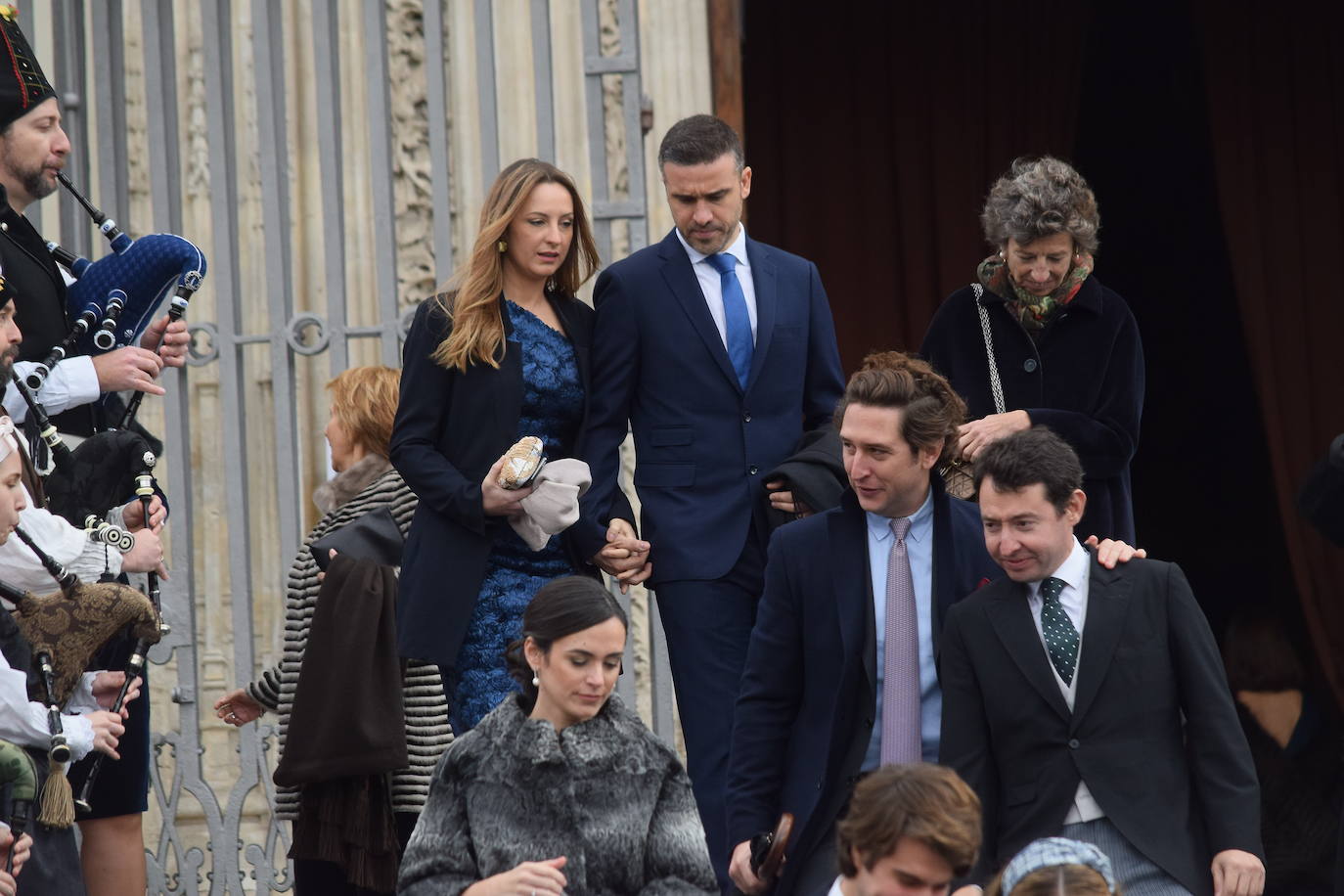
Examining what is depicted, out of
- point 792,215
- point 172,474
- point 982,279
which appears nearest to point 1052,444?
point 982,279

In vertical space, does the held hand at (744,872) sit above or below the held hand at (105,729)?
below

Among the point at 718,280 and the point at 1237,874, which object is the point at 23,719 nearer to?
the point at 718,280

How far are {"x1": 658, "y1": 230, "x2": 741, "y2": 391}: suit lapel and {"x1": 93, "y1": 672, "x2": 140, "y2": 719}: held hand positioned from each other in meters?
1.49

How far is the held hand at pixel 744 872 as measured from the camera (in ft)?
12.9

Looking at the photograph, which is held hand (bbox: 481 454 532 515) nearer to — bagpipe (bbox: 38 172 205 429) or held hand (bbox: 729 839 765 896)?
held hand (bbox: 729 839 765 896)

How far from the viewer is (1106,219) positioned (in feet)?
31.4

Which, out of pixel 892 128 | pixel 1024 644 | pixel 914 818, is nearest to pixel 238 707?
pixel 1024 644

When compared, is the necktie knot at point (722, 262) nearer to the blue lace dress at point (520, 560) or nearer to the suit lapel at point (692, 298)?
the suit lapel at point (692, 298)

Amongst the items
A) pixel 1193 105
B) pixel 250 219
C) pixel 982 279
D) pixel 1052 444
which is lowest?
pixel 1052 444

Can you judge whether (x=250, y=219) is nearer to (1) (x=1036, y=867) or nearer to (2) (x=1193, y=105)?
(1) (x=1036, y=867)

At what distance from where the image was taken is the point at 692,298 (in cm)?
463

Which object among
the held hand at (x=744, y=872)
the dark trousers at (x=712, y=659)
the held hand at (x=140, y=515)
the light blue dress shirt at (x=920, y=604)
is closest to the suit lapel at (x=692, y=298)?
the dark trousers at (x=712, y=659)

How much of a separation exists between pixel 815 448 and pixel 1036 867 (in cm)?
163

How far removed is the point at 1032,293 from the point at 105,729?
223cm
